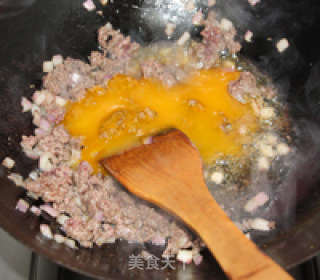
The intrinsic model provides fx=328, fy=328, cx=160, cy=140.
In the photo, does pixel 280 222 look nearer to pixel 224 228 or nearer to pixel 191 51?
pixel 224 228

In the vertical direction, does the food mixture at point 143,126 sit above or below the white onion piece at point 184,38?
below

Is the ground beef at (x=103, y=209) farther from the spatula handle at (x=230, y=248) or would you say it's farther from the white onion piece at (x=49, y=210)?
the spatula handle at (x=230, y=248)

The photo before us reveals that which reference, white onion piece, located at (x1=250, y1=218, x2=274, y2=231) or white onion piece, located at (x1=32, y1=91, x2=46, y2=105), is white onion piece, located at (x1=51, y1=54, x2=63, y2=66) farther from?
white onion piece, located at (x1=250, y1=218, x2=274, y2=231)

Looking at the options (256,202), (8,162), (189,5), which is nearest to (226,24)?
(189,5)

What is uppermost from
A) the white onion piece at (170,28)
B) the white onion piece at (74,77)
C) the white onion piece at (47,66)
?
the white onion piece at (170,28)

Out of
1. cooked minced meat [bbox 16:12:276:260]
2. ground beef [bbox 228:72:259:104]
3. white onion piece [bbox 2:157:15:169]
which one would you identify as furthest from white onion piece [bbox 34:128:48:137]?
ground beef [bbox 228:72:259:104]

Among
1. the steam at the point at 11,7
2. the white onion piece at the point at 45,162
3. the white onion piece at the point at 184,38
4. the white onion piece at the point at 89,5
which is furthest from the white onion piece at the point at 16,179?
the white onion piece at the point at 184,38

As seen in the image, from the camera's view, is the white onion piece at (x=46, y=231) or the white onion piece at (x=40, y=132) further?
the white onion piece at (x=40, y=132)
